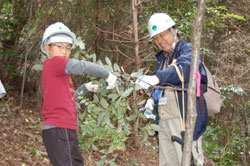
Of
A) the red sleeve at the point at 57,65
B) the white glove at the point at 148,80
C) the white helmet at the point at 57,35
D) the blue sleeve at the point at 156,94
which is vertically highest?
the white helmet at the point at 57,35

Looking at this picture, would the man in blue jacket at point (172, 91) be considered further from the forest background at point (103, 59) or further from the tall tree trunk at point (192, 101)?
the forest background at point (103, 59)

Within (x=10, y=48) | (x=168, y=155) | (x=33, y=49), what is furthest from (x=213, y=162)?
(x=10, y=48)

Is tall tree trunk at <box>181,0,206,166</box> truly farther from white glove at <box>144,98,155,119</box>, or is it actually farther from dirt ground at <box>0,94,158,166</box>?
dirt ground at <box>0,94,158,166</box>

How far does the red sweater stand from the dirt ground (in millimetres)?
1430

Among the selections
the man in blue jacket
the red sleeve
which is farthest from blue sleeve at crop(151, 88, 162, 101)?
the red sleeve

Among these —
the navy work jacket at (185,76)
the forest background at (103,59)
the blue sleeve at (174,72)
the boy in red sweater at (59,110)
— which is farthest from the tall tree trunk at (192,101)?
the forest background at (103,59)

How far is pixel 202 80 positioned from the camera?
265 centimetres

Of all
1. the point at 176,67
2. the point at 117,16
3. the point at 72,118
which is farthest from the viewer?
the point at 117,16

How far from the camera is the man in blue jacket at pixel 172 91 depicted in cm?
254

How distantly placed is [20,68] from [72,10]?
1.89 metres

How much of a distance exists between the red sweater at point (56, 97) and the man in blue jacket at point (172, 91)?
718 mm

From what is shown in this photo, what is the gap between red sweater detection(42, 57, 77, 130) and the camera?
8.68 ft

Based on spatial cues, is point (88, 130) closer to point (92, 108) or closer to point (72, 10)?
point (92, 108)

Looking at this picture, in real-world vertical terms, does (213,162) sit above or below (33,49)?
below
